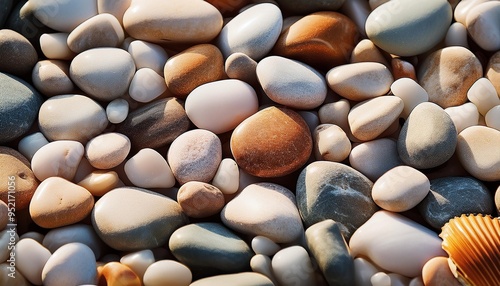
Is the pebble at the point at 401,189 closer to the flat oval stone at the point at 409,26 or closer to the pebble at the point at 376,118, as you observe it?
the pebble at the point at 376,118

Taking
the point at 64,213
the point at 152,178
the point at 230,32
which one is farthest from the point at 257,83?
the point at 64,213

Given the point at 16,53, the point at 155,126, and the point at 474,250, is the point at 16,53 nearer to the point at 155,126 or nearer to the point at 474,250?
the point at 155,126

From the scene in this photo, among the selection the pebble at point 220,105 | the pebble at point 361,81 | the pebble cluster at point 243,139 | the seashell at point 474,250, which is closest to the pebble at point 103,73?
the pebble cluster at point 243,139

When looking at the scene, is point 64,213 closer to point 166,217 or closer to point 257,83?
point 166,217

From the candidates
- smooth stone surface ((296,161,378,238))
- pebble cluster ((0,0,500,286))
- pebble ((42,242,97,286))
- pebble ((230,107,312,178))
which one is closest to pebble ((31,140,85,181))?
pebble cluster ((0,0,500,286))

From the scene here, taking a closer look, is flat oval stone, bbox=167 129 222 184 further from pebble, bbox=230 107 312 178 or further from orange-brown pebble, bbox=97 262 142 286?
orange-brown pebble, bbox=97 262 142 286

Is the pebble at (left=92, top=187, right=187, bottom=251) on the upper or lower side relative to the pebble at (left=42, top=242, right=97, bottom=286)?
upper
